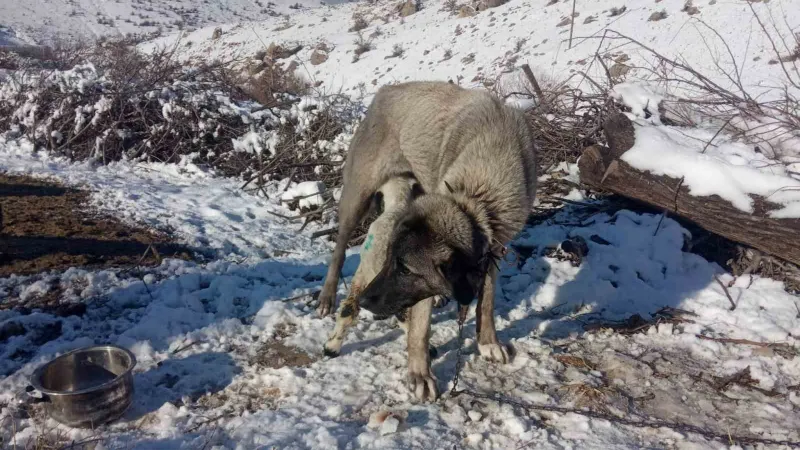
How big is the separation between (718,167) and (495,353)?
2.73 metres

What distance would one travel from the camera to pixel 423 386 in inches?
128

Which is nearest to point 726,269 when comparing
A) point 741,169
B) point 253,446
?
point 741,169

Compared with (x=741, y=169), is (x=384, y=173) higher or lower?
higher

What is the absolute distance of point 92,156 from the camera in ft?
24.6

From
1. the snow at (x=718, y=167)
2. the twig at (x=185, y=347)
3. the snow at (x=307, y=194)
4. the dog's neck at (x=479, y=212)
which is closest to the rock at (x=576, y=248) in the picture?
the snow at (x=718, y=167)

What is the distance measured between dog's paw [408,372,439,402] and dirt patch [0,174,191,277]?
2.60m

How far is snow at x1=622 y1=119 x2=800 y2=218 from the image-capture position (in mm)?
4430

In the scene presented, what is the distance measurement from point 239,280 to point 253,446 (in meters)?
1.99

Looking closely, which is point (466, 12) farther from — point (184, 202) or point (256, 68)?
point (184, 202)

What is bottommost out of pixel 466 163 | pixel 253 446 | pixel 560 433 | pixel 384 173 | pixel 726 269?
pixel 726 269

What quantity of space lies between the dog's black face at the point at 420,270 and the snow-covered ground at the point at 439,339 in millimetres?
704

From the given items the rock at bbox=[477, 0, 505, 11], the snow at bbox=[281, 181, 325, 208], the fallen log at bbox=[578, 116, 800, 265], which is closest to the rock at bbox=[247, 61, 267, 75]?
the rock at bbox=[477, 0, 505, 11]

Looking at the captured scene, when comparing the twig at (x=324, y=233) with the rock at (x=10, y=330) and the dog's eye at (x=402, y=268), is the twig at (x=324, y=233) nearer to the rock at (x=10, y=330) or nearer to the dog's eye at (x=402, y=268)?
the rock at (x=10, y=330)

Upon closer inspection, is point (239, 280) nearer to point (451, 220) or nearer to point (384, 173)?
point (384, 173)
